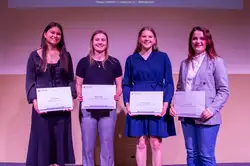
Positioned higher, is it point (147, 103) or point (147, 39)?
point (147, 39)

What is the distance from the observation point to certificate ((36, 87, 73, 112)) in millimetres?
2662

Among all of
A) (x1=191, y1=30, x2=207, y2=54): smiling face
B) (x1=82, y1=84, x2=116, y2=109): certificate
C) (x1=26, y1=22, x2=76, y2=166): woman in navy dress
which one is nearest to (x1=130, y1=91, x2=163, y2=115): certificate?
(x1=82, y1=84, x2=116, y2=109): certificate

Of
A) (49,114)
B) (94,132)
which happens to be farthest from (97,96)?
(49,114)

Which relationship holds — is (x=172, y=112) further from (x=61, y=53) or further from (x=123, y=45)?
(x=123, y=45)

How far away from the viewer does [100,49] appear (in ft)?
9.70

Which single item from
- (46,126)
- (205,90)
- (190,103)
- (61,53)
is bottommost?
(46,126)

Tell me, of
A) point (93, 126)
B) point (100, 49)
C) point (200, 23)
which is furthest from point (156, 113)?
point (200, 23)

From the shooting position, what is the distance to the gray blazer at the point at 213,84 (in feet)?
8.13

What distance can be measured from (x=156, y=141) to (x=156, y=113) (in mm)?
288

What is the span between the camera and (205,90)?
8.27ft

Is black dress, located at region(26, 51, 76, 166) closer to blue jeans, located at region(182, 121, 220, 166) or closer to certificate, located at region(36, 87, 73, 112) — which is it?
certificate, located at region(36, 87, 73, 112)

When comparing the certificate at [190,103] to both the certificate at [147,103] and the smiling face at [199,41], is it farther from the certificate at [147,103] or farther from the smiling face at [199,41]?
the smiling face at [199,41]

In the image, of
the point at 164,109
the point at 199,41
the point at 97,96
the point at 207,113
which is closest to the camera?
the point at 207,113

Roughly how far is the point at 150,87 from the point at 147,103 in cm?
16
